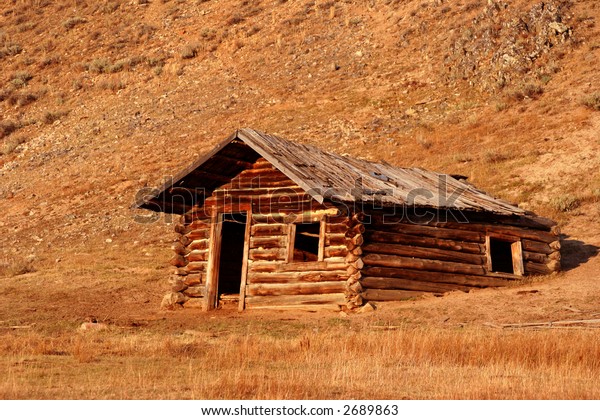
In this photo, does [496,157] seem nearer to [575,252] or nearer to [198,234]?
[575,252]

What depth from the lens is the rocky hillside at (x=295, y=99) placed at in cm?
3206

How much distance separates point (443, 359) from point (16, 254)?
861 inches

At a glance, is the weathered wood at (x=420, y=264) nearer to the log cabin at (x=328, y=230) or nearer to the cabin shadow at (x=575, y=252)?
the log cabin at (x=328, y=230)

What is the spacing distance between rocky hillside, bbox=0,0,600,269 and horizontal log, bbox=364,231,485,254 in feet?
23.5

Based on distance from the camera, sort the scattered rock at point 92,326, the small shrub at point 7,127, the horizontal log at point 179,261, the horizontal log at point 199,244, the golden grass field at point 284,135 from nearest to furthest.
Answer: the golden grass field at point 284,135
the scattered rock at point 92,326
the horizontal log at point 199,244
the horizontal log at point 179,261
the small shrub at point 7,127

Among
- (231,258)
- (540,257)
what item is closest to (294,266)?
(231,258)

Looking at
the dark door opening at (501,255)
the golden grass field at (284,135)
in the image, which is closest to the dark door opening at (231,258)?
the golden grass field at (284,135)

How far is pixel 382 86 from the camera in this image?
138 feet

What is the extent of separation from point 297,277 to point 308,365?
7.88 m

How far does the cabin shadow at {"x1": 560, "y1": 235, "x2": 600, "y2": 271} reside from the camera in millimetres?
23562

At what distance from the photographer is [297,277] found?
64.0 ft

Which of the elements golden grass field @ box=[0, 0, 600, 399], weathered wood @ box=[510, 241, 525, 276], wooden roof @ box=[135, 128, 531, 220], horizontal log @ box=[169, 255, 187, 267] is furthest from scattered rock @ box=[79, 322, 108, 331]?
weathered wood @ box=[510, 241, 525, 276]

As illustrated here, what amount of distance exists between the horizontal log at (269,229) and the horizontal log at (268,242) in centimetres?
10

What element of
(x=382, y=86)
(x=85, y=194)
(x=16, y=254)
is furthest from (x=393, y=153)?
(x=16, y=254)
